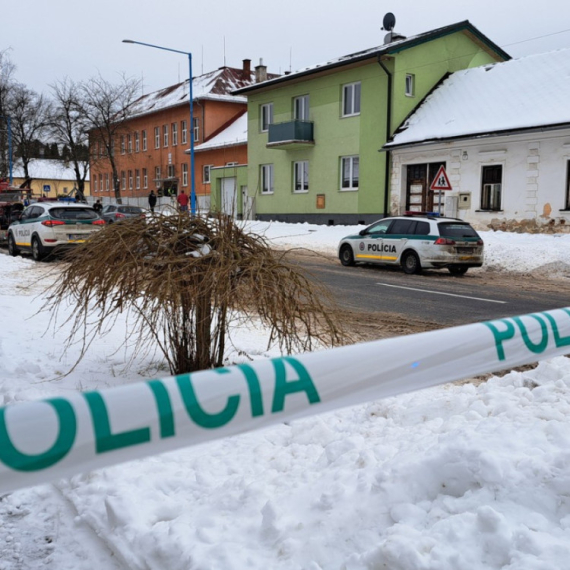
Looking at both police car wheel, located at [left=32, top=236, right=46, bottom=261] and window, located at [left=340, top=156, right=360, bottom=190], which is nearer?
police car wheel, located at [left=32, top=236, right=46, bottom=261]

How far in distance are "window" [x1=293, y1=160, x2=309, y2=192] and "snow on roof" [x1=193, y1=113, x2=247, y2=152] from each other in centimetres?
1043

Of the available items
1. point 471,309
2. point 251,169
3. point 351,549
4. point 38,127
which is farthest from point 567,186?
point 38,127

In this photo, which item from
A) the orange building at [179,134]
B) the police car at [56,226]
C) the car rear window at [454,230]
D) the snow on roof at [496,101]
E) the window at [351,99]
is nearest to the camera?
the car rear window at [454,230]

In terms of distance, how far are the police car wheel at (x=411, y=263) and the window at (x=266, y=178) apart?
20.0 m

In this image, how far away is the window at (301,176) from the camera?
32884mm

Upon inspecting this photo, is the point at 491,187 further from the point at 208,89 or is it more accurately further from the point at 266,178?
the point at 208,89

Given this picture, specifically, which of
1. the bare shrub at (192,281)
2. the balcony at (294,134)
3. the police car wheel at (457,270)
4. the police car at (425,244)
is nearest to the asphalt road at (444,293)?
the police car wheel at (457,270)

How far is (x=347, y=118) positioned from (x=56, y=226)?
17.3 metres

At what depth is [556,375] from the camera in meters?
4.63

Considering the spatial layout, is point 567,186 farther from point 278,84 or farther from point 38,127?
point 38,127

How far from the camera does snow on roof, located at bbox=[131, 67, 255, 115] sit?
48.6 meters

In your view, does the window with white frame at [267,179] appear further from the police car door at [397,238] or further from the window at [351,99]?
the police car door at [397,238]

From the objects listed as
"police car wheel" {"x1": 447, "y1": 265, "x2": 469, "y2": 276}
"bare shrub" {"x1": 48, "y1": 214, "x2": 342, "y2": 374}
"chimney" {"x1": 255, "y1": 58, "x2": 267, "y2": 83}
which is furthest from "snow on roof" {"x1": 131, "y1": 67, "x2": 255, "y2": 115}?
"bare shrub" {"x1": 48, "y1": 214, "x2": 342, "y2": 374}

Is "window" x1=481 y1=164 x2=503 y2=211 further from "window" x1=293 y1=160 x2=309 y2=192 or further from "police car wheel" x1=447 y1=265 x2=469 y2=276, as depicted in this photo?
"window" x1=293 y1=160 x2=309 y2=192
